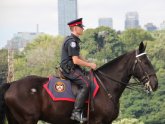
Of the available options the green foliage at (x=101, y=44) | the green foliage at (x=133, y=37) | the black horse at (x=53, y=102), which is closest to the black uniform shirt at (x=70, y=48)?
the black horse at (x=53, y=102)

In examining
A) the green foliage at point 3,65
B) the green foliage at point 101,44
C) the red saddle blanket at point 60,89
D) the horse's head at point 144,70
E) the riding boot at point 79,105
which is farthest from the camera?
the green foliage at point 101,44

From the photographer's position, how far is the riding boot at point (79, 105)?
549 inches

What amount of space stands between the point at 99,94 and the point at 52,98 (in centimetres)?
99

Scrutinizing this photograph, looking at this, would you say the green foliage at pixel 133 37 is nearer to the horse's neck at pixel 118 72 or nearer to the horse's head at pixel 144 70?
the horse's neck at pixel 118 72

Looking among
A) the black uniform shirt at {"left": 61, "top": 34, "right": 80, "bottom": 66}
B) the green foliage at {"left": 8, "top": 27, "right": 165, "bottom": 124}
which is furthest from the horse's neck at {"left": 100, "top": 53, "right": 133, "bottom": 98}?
the green foliage at {"left": 8, "top": 27, "right": 165, "bottom": 124}

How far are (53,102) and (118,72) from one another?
5.16 feet

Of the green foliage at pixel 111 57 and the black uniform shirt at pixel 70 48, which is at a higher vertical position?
the black uniform shirt at pixel 70 48

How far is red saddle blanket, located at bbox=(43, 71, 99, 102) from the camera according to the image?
14.1 meters

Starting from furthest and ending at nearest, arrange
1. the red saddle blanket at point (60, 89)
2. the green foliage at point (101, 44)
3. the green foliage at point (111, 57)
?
the green foliage at point (101, 44) < the green foliage at point (111, 57) < the red saddle blanket at point (60, 89)

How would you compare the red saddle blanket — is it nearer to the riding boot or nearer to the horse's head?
the riding boot

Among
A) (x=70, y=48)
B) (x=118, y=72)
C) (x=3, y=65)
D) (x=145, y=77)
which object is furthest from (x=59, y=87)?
(x=3, y=65)

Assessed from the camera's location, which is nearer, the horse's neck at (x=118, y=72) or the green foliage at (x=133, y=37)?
the horse's neck at (x=118, y=72)

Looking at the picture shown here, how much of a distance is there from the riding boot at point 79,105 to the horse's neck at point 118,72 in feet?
2.17

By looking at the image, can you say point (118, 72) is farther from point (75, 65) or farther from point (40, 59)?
point (40, 59)
